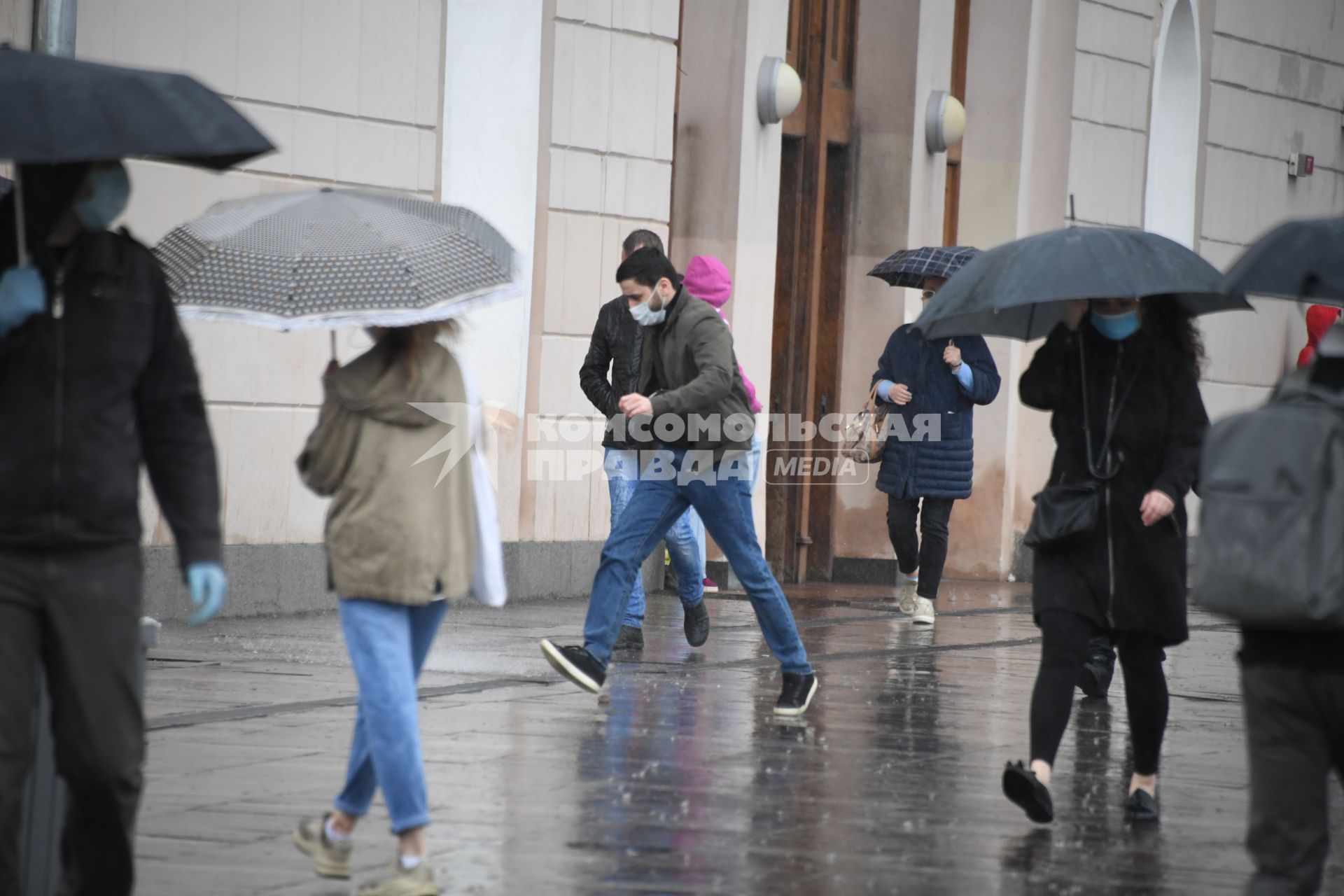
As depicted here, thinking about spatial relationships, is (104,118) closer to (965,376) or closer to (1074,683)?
(1074,683)

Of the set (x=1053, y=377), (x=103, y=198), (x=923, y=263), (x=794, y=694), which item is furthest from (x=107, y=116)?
(x=923, y=263)

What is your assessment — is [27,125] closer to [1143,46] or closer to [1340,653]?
[1340,653]

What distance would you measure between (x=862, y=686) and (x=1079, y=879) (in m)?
4.04

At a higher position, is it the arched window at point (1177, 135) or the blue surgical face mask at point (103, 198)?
the arched window at point (1177, 135)

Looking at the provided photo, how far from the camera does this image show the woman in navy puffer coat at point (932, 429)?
12516 millimetres

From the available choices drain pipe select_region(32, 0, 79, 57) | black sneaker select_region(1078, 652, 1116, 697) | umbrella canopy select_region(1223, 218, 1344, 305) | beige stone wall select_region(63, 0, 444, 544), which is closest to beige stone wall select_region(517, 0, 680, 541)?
beige stone wall select_region(63, 0, 444, 544)

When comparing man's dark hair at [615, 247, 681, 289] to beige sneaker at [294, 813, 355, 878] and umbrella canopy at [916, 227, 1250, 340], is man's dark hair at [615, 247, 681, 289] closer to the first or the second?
umbrella canopy at [916, 227, 1250, 340]

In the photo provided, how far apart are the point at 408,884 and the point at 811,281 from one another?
36.1ft

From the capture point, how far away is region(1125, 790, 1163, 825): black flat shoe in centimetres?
658

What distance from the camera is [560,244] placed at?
1345 cm

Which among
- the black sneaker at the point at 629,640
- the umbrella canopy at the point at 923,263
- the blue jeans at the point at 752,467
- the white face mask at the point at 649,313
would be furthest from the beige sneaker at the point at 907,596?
the white face mask at the point at 649,313

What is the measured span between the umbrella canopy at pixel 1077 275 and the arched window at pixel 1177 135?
41.5 feet

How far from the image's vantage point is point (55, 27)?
8.45m

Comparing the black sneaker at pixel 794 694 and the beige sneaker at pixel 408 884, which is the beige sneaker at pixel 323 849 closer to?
the beige sneaker at pixel 408 884
